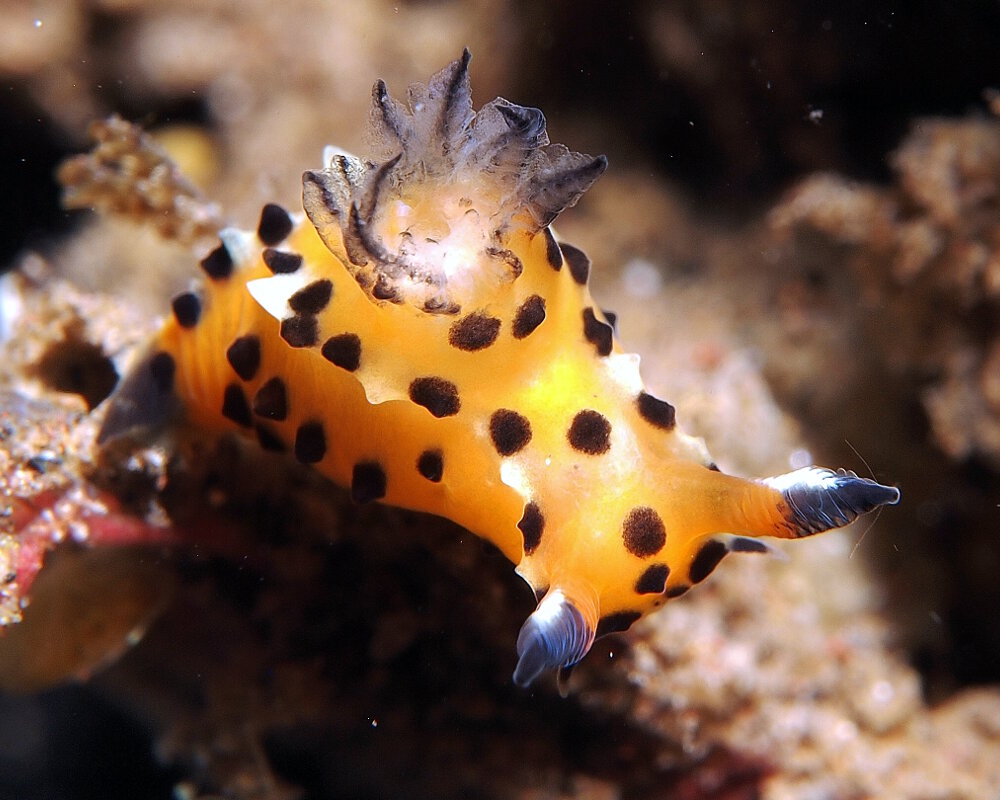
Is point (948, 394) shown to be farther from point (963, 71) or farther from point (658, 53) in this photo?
point (658, 53)

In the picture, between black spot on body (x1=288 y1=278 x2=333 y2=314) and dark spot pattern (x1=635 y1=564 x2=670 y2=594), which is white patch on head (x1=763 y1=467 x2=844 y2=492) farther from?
black spot on body (x1=288 y1=278 x2=333 y2=314)

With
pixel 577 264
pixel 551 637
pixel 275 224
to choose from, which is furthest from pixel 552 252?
pixel 551 637

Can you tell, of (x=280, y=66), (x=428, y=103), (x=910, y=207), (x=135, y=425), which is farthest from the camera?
(x=280, y=66)

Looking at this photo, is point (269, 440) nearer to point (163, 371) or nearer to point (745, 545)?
point (163, 371)

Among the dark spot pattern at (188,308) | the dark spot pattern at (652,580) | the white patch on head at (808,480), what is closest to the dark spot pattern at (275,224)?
the dark spot pattern at (188,308)

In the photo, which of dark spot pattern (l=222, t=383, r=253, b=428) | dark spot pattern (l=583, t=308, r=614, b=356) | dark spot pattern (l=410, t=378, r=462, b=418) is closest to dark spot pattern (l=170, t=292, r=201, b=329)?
dark spot pattern (l=222, t=383, r=253, b=428)

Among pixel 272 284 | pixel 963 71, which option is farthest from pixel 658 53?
pixel 272 284
